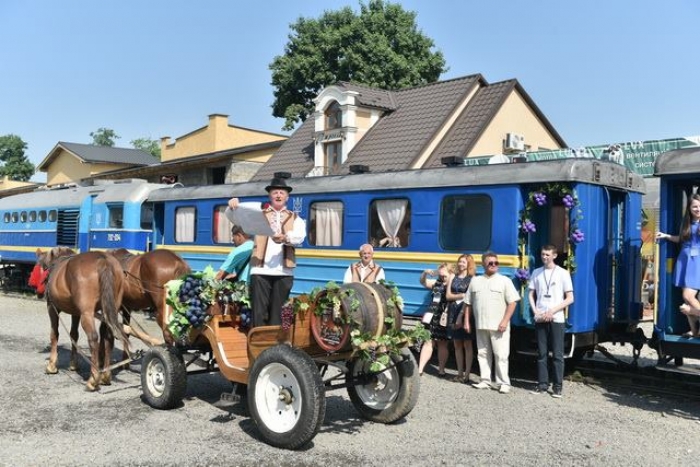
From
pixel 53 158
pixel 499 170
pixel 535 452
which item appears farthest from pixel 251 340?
pixel 53 158

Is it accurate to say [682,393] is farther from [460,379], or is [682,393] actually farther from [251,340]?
[251,340]

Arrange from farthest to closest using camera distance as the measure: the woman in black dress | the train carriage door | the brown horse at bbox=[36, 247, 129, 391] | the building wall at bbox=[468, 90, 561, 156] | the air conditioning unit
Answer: the building wall at bbox=[468, 90, 561, 156] < the air conditioning unit < the train carriage door < the woman in black dress < the brown horse at bbox=[36, 247, 129, 391]

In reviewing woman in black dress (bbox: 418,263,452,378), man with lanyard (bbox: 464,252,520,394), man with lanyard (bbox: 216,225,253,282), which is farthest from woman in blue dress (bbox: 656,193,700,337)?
man with lanyard (bbox: 216,225,253,282)

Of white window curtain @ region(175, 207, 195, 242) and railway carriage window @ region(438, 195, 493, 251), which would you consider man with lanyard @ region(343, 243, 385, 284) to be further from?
white window curtain @ region(175, 207, 195, 242)

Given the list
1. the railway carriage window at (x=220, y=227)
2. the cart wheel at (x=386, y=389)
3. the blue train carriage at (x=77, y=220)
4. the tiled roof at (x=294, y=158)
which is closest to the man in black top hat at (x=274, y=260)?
the cart wheel at (x=386, y=389)

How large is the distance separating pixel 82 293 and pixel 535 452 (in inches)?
216

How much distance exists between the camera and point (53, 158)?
152 feet

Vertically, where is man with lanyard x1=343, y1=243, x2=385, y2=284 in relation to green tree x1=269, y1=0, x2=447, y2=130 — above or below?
below

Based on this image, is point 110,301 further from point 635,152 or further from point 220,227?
point 635,152

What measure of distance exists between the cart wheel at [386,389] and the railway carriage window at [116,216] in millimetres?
12242

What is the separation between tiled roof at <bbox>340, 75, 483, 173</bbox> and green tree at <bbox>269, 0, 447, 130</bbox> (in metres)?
9.50

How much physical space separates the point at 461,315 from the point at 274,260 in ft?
11.1

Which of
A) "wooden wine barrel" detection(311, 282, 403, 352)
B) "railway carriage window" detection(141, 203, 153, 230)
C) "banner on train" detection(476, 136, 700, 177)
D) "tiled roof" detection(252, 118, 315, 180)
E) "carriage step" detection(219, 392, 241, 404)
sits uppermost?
"tiled roof" detection(252, 118, 315, 180)

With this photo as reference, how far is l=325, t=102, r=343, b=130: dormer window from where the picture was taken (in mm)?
27484
